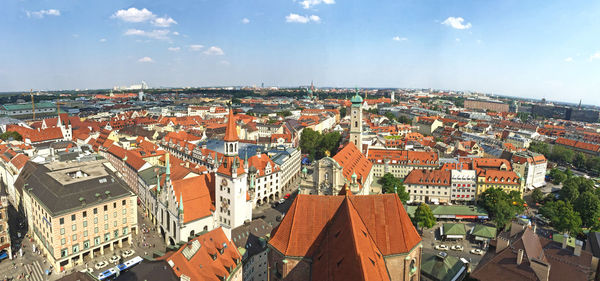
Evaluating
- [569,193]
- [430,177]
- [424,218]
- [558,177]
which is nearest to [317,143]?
[430,177]

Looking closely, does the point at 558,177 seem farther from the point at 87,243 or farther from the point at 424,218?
the point at 87,243

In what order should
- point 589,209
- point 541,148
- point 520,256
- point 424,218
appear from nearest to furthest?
point 520,256 < point 424,218 < point 589,209 < point 541,148

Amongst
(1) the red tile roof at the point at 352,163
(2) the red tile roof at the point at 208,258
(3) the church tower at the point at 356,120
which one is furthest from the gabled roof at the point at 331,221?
(3) the church tower at the point at 356,120

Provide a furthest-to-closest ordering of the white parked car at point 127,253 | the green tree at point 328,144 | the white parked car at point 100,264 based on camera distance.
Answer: the green tree at point 328,144 < the white parked car at point 127,253 < the white parked car at point 100,264

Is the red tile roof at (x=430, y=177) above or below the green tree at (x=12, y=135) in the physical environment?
below

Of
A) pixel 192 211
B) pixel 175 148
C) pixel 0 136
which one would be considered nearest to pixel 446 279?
pixel 192 211

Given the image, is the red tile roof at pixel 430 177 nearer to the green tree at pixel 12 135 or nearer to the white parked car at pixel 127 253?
the white parked car at pixel 127 253

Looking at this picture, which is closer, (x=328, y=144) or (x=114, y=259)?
(x=114, y=259)

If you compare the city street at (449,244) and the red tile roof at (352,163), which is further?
the red tile roof at (352,163)
